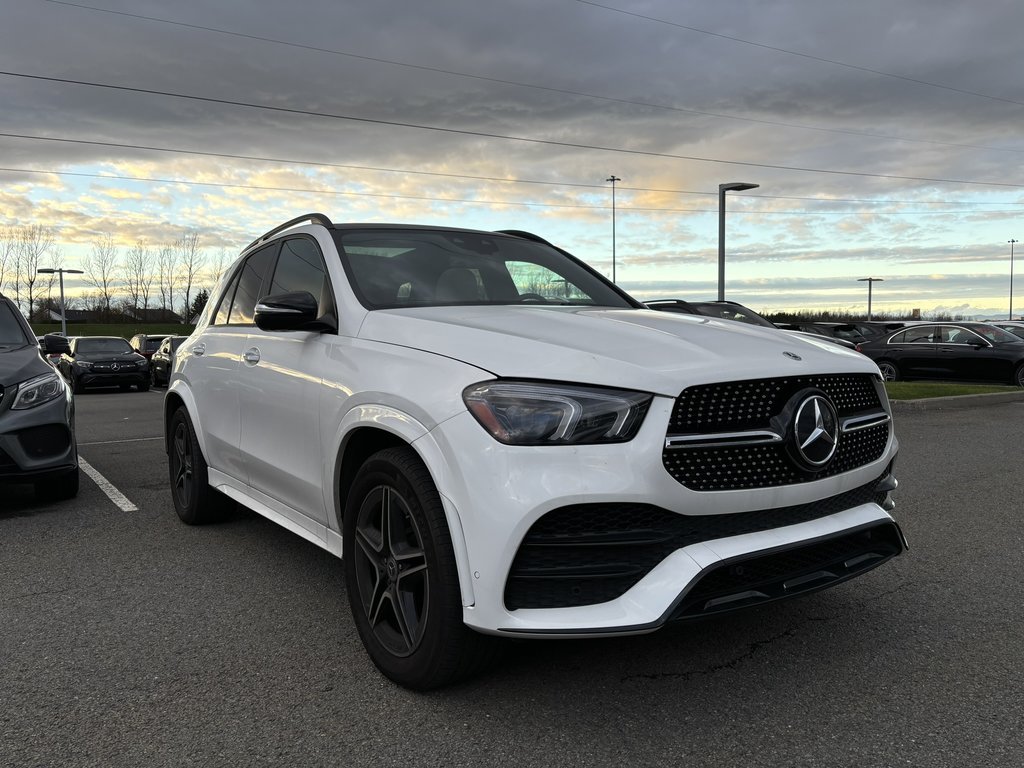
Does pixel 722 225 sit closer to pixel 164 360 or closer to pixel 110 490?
pixel 164 360

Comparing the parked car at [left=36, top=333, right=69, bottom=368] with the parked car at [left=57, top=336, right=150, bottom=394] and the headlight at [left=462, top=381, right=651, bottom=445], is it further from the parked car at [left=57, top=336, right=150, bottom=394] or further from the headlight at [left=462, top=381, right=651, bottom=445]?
the parked car at [left=57, top=336, right=150, bottom=394]

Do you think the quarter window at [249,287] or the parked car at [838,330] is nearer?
the quarter window at [249,287]

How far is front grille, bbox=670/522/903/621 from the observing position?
246 cm

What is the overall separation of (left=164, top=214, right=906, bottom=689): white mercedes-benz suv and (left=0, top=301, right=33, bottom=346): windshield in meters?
4.17

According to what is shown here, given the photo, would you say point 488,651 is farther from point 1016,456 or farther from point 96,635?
point 1016,456

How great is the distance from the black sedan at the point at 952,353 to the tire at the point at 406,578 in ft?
55.3

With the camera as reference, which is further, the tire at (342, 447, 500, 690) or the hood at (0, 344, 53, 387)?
the hood at (0, 344, 53, 387)

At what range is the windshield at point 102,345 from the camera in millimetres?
22797

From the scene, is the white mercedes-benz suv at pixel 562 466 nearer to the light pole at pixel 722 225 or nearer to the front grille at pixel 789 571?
the front grille at pixel 789 571

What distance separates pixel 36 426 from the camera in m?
5.67

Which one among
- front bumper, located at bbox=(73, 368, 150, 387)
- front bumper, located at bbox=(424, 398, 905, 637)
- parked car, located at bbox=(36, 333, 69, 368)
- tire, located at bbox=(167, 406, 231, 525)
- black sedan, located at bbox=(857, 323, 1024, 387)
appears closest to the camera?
front bumper, located at bbox=(424, 398, 905, 637)

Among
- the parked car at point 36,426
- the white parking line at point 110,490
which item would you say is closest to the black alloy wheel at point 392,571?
the white parking line at point 110,490

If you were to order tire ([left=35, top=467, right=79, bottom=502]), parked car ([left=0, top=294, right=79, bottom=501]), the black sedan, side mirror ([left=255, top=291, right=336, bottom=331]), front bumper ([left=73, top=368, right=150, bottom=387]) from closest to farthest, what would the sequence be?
side mirror ([left=255, top=291, right=336, bottom=331]), parked car ([left=0, top=294, right=79, bottom=501]), tire ([left=35, top=467, right=79, bottom=502]), the black sedan, front bumper ([left=73, top=368, right=150, bottom=387])

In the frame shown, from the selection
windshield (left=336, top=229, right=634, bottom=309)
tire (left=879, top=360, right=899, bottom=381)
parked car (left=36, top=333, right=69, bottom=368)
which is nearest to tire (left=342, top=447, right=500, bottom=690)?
windshield (left=336, top=229, right=634, bottom=309)
